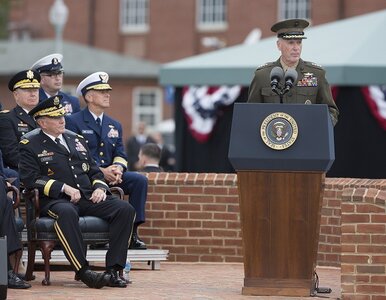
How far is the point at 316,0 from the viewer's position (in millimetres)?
50250

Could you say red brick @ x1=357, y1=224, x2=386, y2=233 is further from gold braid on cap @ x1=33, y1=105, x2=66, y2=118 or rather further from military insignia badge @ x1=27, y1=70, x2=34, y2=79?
military insignia badge @ x1=27, y1=70, x2=34, y2=79

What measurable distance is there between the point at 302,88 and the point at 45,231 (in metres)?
2.36

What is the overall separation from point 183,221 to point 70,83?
38.8 meters

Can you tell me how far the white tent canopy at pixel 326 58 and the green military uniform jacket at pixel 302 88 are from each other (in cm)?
768

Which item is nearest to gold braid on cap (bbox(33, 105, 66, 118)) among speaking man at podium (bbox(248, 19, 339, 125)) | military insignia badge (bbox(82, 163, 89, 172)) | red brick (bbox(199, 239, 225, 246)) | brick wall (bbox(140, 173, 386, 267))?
military insignia badge (bbox(82, 163, 89, 172))

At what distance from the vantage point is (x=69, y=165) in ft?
37.3

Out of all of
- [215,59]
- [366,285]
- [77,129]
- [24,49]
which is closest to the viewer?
[366,285]

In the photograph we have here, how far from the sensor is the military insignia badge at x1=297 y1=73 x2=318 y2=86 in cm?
1077

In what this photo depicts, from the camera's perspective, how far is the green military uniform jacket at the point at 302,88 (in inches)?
425

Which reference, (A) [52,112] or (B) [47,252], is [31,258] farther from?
(A) [52,112]

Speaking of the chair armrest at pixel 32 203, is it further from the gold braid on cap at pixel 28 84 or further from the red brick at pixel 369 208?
the red brick at pixel 369 208

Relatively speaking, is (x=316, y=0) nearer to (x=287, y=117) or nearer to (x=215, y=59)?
(x=215, y=59)

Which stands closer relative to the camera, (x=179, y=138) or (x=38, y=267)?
(x=38, y=267)

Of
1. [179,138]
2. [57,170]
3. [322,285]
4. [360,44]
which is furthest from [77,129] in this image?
[179,138]
